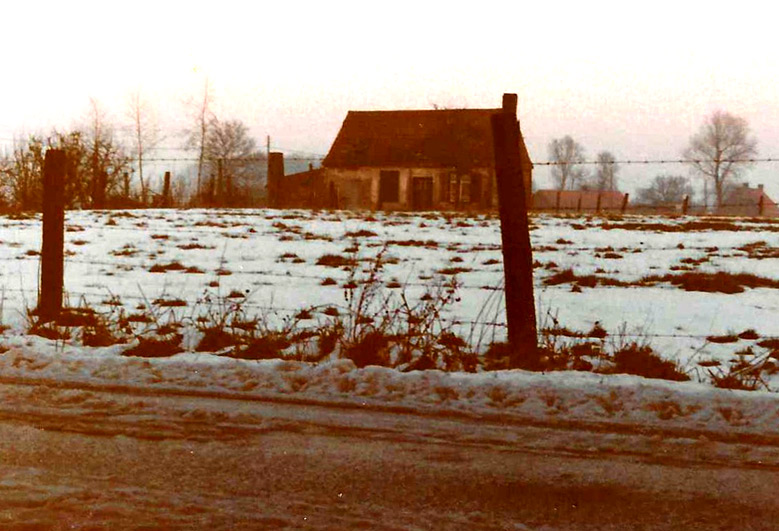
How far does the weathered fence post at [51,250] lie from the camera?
7652 mm

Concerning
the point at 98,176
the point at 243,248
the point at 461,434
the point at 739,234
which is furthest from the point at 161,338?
the point at 98,176

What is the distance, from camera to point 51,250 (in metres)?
7.69

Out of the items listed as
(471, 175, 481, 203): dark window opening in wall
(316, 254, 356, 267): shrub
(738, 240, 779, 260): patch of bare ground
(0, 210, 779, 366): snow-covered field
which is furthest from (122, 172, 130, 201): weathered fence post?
(738, 240, 779, 260): patch of bare ground

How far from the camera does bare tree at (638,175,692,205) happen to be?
114088mm

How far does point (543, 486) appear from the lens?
3.67m

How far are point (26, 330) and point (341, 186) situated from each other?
3949 centimetres

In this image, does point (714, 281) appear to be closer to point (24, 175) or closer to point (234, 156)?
point (24, 175)

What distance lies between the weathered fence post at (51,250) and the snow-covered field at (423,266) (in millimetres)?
198

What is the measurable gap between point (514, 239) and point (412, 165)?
38754 millimetres

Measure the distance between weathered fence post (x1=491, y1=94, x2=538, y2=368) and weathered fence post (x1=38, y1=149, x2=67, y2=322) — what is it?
382cm

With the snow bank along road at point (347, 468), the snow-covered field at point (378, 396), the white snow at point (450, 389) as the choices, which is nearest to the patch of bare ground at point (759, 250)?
the snow-covered field at point (378, 396)

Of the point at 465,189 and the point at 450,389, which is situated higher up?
the point at 465,189

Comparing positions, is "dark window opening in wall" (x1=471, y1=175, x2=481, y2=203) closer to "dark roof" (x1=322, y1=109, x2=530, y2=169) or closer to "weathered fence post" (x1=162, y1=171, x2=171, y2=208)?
"dark roof" (x1=322, y1=109, x2=530, y2=169)

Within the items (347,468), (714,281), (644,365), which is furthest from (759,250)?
(347,468)
